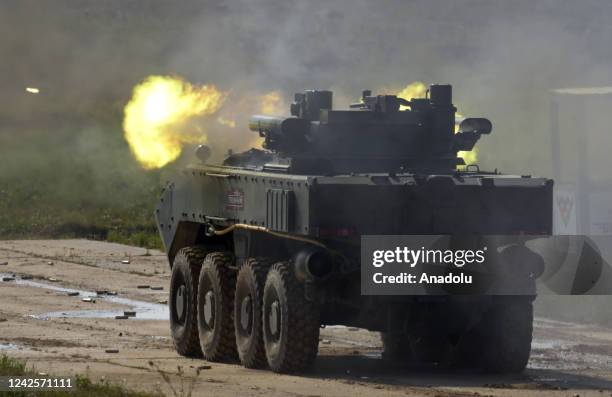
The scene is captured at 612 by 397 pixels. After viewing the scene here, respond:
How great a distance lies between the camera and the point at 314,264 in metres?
20.2

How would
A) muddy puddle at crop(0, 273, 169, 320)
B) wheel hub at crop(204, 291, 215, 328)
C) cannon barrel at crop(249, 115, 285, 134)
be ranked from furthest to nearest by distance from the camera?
muddy puddle at crop(0, 273, 169, 320) < wheel hub at crop(204, 291, 215, 328) < cannon barrel at crop(249, 115, 285, 134)

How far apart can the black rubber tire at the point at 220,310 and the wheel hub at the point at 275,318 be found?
68.8 inches

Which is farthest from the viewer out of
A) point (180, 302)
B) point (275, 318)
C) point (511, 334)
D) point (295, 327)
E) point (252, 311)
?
point (180, 302)

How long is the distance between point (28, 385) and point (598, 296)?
13.8 metres

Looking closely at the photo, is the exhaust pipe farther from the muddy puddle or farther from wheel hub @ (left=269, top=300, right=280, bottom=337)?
the muddy puddle

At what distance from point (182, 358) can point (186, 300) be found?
1134mm

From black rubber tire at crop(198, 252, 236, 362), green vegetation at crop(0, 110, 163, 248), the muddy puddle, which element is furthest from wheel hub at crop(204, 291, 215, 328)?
green vegetation at crop(0, 110, 163, 248)

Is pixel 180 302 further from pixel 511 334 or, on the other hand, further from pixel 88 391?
pixel 88 391

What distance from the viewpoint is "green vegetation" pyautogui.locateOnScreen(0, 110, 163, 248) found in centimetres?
4731

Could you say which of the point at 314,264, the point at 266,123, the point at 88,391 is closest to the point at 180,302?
the point at 266,123

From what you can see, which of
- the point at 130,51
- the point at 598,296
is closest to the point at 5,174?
the point at 130,51

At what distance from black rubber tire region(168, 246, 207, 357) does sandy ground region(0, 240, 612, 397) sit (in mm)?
258

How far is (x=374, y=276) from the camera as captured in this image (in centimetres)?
2039

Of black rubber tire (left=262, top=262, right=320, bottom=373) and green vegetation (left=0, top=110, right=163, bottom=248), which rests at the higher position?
green vegetation (left=0, top=110, right=163, bottom=248)
